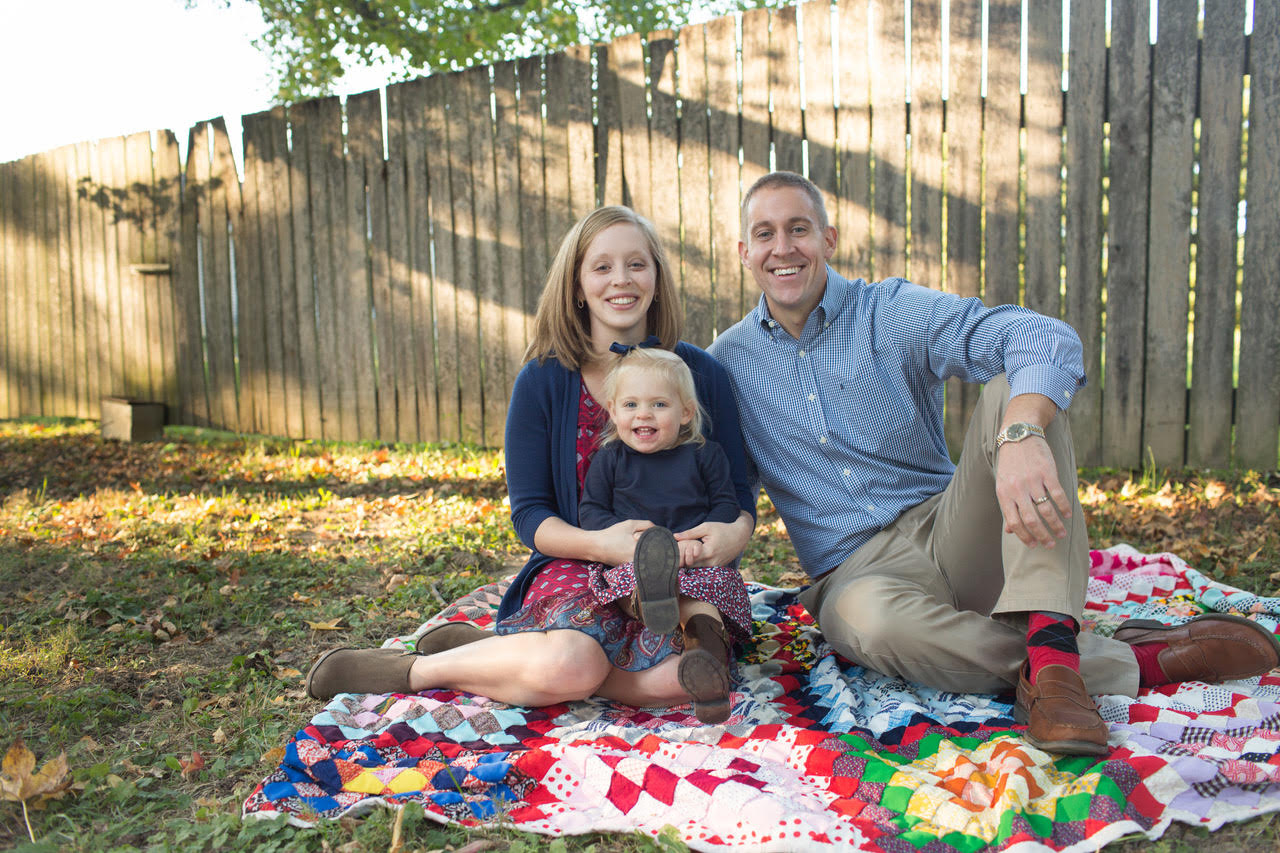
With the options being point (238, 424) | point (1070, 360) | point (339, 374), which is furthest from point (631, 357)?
point (238, 424)

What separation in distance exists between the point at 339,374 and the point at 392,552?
9.46 feet

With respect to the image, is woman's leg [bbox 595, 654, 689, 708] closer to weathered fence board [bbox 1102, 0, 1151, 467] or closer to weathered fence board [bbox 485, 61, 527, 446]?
weathered fence board [bbox 1102, 0, 1151, 467]

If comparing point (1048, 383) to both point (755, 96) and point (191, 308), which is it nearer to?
point (755, 96)

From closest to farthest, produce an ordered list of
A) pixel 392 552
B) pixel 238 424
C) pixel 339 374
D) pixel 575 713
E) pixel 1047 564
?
pixel 1047 564 < pixel 575 713 < pixel 392 552 < pixel 339 374 < pixel 238 424

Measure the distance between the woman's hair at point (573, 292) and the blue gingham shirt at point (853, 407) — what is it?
37 centimetres

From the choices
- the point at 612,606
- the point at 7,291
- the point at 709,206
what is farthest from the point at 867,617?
the point at 7,291

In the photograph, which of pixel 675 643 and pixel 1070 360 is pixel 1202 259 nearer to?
pixel 1070 360


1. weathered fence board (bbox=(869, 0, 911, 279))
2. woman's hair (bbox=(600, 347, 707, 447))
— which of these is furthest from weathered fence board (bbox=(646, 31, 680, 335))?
woman's hair (bbox=(600, 347, 707, 447))

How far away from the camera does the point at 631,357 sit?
2.70 metres

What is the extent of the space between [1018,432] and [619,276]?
1187 millimetres

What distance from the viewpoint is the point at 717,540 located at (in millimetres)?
2541

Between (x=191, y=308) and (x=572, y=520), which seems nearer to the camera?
(x=572, y=520)

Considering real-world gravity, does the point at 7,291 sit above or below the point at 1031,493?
above

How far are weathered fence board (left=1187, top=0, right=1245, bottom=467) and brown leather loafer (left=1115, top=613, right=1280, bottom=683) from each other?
7.85 ft
